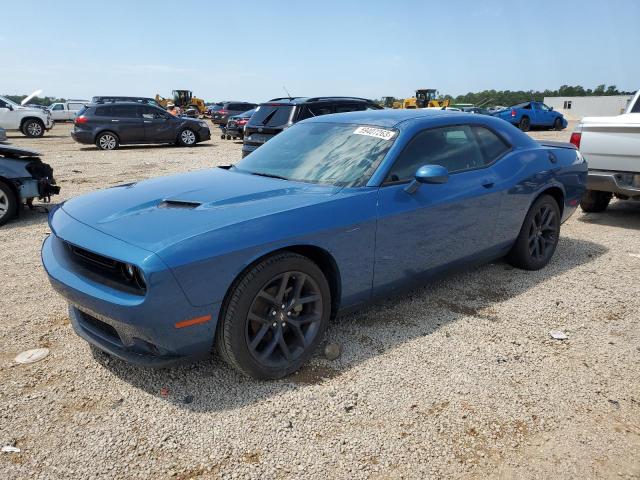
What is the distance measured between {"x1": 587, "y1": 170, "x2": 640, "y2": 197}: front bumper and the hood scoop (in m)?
5.43

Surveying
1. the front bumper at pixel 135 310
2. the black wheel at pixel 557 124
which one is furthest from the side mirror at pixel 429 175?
the black wheel at pixel 557 124

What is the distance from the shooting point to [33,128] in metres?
21.9

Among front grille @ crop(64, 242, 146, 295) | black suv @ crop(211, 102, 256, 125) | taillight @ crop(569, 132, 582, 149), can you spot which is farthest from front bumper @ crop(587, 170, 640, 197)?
black suv @ crop(211, 102, 256, 125)

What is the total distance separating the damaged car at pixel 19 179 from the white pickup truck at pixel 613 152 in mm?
7216

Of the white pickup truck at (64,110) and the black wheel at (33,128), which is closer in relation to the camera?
the black wheel at (33,128)

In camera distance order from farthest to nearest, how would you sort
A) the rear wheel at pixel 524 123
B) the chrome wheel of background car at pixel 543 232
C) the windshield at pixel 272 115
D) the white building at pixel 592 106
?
the white building at pixel 592 106 < the rear wheel at pixel 524 123 < the windshield at pixel 272 115 < the chrome wheel of background car at pixel 543 232

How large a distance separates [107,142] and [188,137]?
2.76m

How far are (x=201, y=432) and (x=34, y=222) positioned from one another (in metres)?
5.53

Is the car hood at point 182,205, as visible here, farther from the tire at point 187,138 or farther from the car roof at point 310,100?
the tire at point 187,138

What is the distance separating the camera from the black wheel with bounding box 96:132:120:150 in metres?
16.7

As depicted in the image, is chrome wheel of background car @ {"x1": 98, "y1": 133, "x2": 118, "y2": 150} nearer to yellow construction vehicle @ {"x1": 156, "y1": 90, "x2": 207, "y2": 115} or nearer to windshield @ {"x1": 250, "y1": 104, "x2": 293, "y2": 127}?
windshield @ {"x1": 250, "y1": 104, "x2": 293, "y2": 127}

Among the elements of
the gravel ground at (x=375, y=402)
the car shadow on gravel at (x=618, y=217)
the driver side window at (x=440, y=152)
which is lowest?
the gravel ground at (x=375, y=402)

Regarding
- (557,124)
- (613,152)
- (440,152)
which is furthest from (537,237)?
(557,124)

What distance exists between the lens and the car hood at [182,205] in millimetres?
2621
